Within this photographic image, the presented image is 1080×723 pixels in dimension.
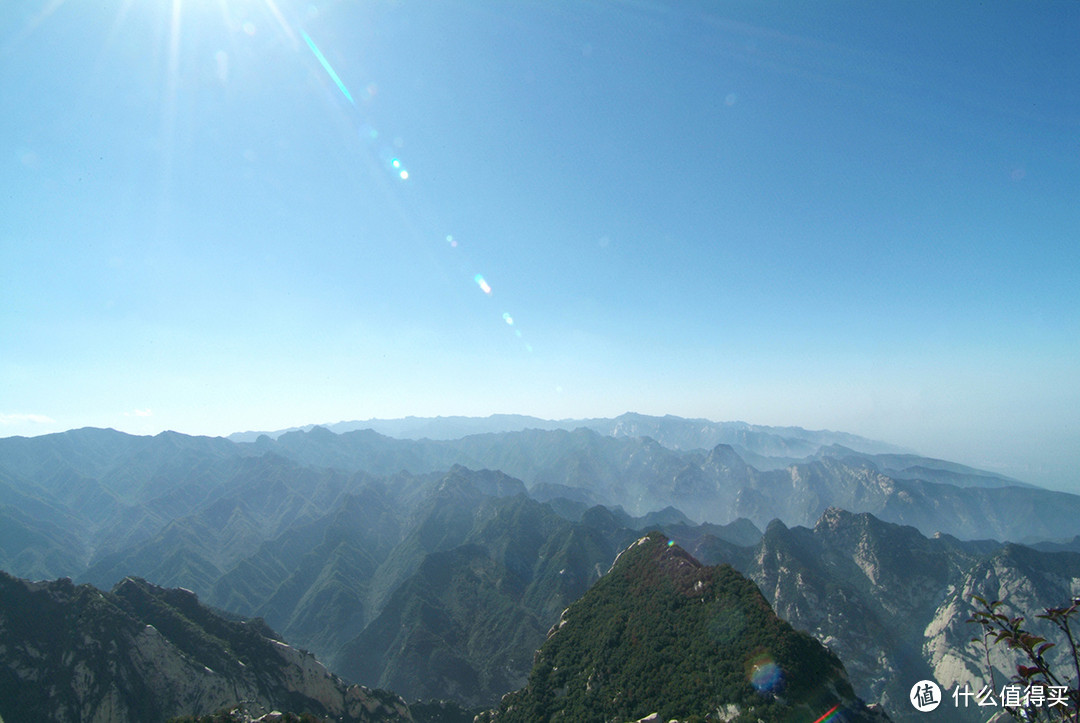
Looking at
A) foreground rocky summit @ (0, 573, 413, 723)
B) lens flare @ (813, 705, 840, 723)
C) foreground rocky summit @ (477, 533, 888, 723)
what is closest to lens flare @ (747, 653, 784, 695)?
foreground rocky summit @ (477, 533, 888, 723)

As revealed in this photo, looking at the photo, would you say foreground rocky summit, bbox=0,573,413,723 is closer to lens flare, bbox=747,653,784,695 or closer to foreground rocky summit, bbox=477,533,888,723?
foreground rocky summit, bbox=477,533,888,723

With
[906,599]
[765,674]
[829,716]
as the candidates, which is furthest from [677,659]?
[906,599]

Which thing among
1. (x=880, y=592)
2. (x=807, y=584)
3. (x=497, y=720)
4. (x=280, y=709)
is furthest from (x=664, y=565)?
(x=880, y=592)

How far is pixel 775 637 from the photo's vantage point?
200 ft

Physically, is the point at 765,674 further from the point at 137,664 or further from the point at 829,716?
the point at 137,664

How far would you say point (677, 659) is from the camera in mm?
67938

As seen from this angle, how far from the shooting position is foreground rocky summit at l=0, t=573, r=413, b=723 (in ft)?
219

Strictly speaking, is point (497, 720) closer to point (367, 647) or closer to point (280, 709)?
point (280, 709)

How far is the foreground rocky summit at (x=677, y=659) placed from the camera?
184 feet

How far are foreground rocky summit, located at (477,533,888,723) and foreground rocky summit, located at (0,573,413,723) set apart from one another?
115 feet

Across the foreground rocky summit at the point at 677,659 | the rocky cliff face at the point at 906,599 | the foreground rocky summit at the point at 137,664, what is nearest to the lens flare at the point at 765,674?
the foreground rocky summit at the point at 677,659

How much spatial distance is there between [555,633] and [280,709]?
4966 cm

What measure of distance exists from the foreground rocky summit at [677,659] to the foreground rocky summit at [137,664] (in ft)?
115

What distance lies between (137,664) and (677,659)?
85628mm
